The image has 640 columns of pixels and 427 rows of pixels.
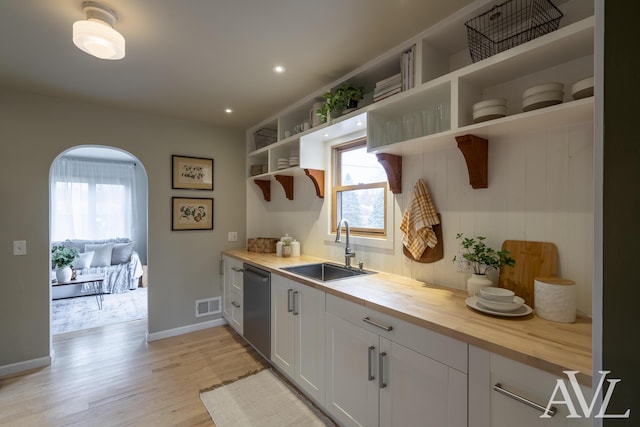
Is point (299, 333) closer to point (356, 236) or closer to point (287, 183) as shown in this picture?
point (356, 236)

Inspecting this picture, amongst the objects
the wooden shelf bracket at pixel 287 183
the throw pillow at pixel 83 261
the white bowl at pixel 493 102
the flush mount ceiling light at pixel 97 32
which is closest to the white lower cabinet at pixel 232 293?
the wooden shelf bracket at pixel 287 183

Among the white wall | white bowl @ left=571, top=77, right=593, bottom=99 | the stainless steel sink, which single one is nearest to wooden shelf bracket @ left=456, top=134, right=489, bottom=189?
the white wall

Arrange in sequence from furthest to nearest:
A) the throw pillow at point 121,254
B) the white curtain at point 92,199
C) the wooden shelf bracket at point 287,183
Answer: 1. the white curtain at point 92,199
2. the throw pillow at point 121,254
3. the wooden shelf bracket at point 287,183

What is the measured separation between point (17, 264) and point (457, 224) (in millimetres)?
3554

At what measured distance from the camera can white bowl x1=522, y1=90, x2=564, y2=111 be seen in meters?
1.21

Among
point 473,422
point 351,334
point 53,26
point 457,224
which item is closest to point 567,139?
point 457,224

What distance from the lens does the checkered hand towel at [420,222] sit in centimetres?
180

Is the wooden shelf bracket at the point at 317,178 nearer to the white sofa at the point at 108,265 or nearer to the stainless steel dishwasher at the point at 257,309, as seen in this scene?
the stainless steel dishwasher at the point at 257,309

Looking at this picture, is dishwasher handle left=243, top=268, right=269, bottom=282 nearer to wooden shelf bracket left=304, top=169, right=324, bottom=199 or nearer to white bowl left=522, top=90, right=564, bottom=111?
wooden shelf bracket left=304, top=169, right=324, bottom=199

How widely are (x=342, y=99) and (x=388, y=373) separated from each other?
179cm

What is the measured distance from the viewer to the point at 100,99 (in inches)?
105

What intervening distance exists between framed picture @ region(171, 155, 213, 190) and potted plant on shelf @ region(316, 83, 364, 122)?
1.77 m

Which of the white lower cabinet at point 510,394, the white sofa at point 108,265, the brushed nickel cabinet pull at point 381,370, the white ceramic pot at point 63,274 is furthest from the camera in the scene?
the white sofa at point 108,265

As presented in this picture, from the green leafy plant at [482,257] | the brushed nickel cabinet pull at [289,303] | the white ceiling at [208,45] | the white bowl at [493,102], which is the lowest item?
the brushed nickel cabinet pull at [289,303]
